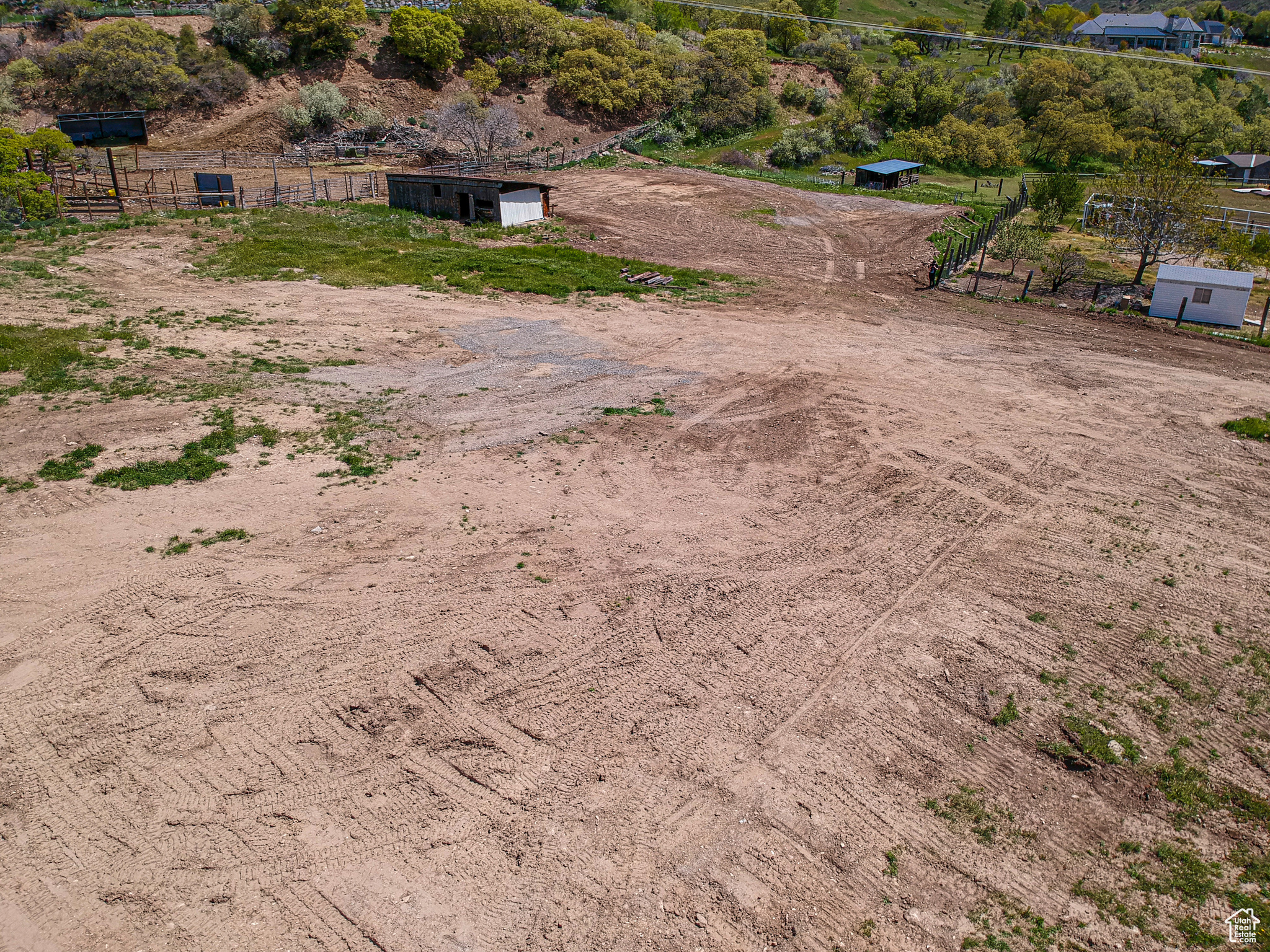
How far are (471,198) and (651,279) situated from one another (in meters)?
12.0

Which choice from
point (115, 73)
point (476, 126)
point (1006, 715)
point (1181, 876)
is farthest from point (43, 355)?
point (115, 73)

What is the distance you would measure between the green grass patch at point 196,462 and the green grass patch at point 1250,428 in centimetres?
2506

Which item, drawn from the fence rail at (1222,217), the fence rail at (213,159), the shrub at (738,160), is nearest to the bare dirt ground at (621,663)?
the fence rail at (1222,217)

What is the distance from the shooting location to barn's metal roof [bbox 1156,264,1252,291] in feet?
102

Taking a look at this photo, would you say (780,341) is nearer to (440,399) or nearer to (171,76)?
(440,399)

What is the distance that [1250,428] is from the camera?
21.5m

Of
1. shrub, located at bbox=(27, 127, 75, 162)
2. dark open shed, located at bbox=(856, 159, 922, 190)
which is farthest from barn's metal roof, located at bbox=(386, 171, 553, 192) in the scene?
dark open shed, located at bbox=(856, 159, 922, 190)

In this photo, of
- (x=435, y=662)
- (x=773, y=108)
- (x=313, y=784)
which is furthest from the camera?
(x=773, y=108)

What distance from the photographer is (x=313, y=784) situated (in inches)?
403

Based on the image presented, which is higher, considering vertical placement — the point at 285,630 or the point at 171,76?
the point at 171,76

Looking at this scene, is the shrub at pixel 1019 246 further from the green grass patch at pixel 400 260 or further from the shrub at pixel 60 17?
the shrub at pixel 60 17

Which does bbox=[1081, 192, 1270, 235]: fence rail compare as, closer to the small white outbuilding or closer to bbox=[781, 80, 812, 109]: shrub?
the small white outbuilding

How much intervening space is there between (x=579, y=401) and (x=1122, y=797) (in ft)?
50.0

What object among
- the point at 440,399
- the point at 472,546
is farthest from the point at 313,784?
the point at 440,399
